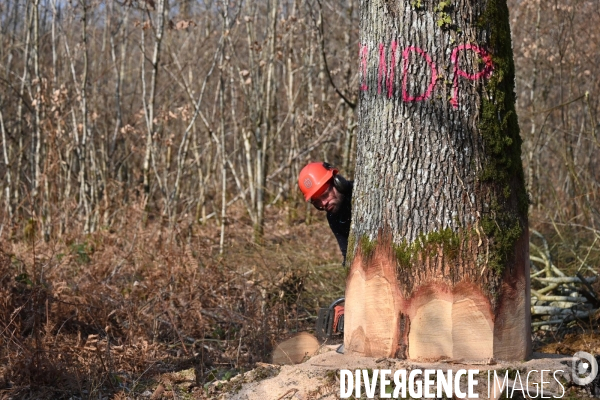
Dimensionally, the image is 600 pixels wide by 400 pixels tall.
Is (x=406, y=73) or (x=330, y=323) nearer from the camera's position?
(x=406, y=73)

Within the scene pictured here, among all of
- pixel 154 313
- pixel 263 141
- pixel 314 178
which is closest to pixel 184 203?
pixel 263 141

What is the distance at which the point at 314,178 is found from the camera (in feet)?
17.4

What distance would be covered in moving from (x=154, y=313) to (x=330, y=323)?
1.53 meters

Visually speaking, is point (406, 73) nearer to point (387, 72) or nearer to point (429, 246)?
point (387, 72)

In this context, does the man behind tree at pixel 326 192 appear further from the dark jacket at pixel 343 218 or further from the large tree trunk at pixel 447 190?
the large tree trunk at pixel 447 190

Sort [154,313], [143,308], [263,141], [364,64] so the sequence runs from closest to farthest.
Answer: [364,64] < [154,313] < [143,308] < [263,141]

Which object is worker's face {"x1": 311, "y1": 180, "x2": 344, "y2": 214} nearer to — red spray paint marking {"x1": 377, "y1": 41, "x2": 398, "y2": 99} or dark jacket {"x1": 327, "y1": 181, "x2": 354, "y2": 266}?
dark jacket {"x1": 327, "y1": 181, "x2": 354, "y2": 266}

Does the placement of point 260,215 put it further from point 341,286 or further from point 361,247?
point 361,247

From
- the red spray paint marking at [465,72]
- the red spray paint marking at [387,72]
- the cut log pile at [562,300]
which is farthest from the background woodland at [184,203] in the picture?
the red spray paint marking at [465,72]

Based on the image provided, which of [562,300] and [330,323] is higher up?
[562,300]

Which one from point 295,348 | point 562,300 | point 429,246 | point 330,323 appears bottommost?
point 295,348

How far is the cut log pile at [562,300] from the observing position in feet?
19.5

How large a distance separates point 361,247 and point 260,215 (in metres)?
5.84

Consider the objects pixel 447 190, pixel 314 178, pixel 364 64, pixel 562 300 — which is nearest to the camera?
pixel 447 190
